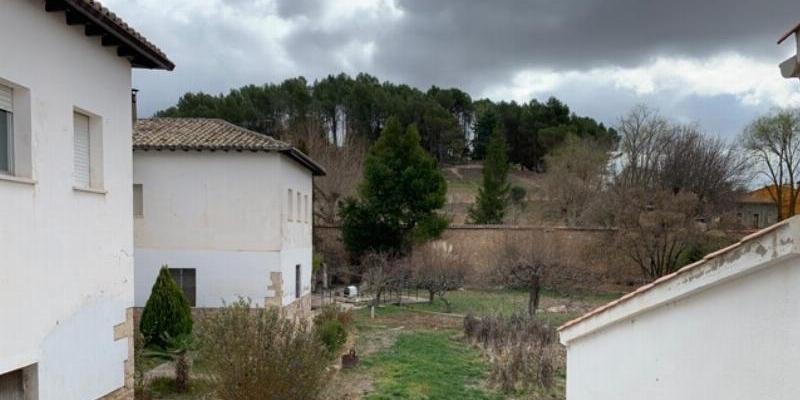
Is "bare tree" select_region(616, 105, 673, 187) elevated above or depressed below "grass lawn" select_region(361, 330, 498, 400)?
Answer: above

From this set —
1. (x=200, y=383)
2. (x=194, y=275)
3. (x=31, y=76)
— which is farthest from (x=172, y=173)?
(x=31, y=76)

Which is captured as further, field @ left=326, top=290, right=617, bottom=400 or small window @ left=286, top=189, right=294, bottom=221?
small window @ left=286, top=189, right=294, bottom=221

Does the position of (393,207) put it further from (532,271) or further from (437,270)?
(532,271)

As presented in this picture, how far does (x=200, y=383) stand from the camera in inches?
432

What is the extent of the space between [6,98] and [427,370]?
10.3m

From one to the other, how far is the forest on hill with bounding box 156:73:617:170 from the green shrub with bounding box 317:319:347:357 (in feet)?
96.2

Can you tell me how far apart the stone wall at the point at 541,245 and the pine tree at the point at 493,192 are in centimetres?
669

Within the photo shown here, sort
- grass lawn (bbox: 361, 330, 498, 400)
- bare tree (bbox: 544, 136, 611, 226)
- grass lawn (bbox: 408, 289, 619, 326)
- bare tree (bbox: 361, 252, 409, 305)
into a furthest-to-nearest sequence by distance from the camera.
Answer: bare tree (bbox: 544, 136, 611, 226)
bare tree (bbox: 361, 252, 409, 305)
grass lawn (bbox: 408, 289, 619, 326)
grass lawn (bbox: 361, 330, 498, 400)

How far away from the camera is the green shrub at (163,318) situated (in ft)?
44.6

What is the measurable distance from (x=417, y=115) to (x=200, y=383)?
4857 centimetres

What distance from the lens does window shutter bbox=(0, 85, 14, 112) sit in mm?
6152

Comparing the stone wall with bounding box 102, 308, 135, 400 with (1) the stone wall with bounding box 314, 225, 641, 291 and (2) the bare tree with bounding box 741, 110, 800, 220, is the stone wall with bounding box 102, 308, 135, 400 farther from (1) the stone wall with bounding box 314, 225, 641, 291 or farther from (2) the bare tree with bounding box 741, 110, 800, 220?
(2) the bare tree with bounding box 741, 110, 800, 220

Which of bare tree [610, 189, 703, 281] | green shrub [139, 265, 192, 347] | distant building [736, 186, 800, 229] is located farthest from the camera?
distant building [736, 186, 800, 229]

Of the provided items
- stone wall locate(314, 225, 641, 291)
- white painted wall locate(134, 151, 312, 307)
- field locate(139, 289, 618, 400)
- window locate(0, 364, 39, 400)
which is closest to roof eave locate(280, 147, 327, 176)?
white painted wall locate(134, 151, 312, 307)
